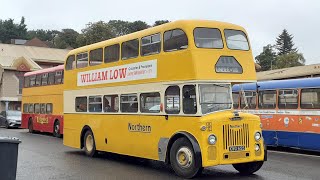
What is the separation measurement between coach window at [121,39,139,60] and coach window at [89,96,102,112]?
6.84 feet

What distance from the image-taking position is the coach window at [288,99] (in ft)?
56.5

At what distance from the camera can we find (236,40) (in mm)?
11945

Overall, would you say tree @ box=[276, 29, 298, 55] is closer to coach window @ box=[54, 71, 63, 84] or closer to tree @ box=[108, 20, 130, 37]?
tree @ box=[108, 20, 130, 37]

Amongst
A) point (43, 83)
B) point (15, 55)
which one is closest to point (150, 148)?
point (43, 83)

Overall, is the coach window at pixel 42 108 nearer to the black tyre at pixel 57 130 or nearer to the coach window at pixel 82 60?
the black tyre at pixel 57 130

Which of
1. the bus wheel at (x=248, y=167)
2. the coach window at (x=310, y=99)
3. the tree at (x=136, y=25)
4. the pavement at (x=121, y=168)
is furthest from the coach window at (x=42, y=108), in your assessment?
the tree at (x=136, y=25)

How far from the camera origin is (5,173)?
317 inches

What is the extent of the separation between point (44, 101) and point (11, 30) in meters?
88.5

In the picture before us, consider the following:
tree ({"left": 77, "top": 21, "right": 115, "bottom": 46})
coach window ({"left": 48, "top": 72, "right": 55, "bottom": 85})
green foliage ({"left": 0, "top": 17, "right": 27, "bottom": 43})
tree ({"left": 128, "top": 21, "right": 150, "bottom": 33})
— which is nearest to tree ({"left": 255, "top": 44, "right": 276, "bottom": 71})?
tree ({"left": 128, "top": 21, "right": 150, "bottom": 33})

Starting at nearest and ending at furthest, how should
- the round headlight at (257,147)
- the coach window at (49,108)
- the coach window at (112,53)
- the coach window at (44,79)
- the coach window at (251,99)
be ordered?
the round headlight at (257,147) < the coach window at (112,53) < the coach window at (251,99) < the coach window at (49,108) < the coach window at (44,79)

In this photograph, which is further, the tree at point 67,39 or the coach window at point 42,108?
the tree at point 67,39

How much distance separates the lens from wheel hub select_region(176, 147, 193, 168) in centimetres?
1076

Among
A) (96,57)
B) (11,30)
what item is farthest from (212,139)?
(11,30)

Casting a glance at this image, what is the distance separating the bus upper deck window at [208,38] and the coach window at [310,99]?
6.30 metres
